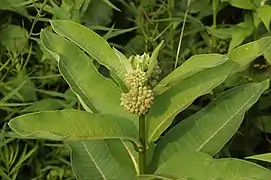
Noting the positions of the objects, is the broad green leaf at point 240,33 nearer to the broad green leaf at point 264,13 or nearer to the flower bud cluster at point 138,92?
the broad green leaf at point 264,13

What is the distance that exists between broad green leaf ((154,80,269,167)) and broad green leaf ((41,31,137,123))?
0.10 meters

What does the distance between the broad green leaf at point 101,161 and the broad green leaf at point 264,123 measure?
0.57 m

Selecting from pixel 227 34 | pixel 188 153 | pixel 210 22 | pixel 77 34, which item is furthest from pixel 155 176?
pixel 210 22

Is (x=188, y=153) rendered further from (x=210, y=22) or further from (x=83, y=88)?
(x=210, y=22)

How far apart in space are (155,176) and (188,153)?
0.22 feet

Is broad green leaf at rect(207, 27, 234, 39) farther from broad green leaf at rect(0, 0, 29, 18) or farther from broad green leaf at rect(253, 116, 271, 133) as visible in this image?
broad green leaf at rect(0, 0, 29, 18)

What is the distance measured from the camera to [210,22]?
187 centimetres

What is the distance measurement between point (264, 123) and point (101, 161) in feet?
1.96

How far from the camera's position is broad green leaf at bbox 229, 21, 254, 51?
1.63 meters

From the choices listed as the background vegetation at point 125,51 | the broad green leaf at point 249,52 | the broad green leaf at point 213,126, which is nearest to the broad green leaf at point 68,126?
the broad green leaf at point 213,126

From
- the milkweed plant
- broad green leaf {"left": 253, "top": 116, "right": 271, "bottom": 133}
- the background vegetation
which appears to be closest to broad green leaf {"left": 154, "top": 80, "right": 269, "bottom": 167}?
the milkweed plant

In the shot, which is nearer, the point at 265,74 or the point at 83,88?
the point at 83,88

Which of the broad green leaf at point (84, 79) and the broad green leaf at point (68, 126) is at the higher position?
the broad green leaf at point (84, 79)

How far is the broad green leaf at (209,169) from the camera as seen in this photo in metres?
1.13
